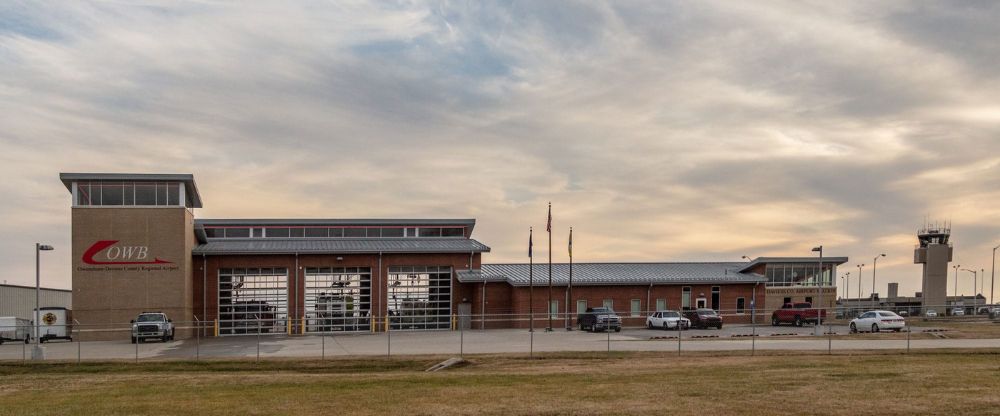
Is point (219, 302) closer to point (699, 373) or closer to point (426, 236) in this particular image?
point (426, 236)

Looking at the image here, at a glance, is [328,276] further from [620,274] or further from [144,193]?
[620,274]

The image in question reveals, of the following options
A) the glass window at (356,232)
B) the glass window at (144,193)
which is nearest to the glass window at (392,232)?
the glass window at (356,232)

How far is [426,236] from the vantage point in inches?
2901

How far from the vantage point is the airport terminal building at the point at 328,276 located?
5516cm

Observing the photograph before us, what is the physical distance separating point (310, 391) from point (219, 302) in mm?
44336

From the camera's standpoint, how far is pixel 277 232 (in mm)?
73062

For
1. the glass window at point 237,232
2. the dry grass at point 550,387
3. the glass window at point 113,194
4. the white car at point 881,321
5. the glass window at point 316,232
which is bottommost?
the dry grass at point 550,387

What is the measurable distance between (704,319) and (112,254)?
126 ft

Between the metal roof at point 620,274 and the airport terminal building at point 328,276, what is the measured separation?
0.53 feet

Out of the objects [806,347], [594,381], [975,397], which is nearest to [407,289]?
[806,347]

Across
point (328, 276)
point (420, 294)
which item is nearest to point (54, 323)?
point (328, 276)

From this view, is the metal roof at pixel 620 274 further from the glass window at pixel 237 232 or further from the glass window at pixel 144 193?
the glass window at pixel 144 193

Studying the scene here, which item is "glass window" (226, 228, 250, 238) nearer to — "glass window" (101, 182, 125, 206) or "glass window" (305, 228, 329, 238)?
"glass window" (305, 228, 329, 238)

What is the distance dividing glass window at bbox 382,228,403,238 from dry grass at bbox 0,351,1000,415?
4203cm
